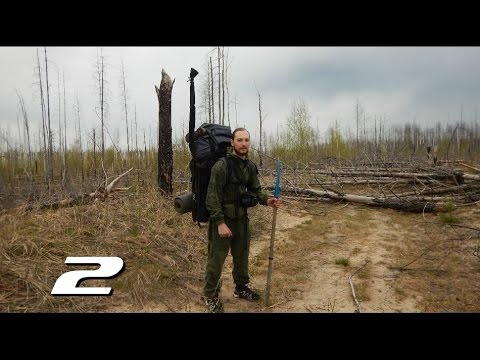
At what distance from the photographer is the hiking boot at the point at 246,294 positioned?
382cm

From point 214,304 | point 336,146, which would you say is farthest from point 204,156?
point 336,146

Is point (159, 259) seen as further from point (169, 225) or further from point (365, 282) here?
point (365, 282)

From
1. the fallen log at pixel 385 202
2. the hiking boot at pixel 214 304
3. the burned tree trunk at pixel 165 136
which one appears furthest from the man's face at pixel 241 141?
the fallen log at pixel 385 202

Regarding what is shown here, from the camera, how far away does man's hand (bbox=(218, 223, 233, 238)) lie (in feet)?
10.7

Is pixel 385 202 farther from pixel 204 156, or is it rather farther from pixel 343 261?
pixel 204 156

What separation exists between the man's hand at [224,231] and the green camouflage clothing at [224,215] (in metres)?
0.04

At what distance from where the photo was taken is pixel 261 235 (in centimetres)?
605

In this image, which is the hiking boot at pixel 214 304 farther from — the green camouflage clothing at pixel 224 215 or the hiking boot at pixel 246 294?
the hiking boot at pixel 246 294

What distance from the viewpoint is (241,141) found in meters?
3.39

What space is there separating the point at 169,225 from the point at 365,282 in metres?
3.09

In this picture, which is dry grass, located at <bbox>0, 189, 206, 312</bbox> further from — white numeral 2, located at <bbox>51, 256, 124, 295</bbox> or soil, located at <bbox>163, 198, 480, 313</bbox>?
soil, located at <bbox>163, 198, 480, 313</bbox>

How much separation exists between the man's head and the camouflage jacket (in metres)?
0.11

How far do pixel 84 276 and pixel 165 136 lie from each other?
369 centimetres

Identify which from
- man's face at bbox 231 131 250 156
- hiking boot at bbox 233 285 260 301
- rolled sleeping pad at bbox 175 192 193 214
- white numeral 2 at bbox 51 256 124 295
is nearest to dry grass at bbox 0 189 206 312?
white numeral 2 at bbox 51 256 124 295
